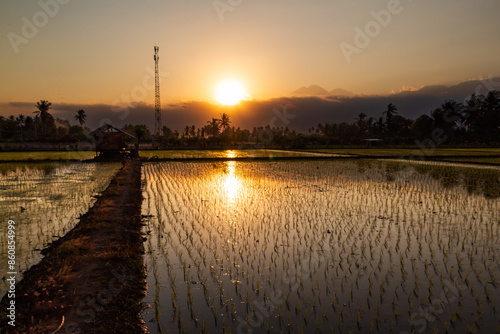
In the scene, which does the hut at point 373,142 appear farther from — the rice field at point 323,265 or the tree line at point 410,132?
the rice field at point 323,265

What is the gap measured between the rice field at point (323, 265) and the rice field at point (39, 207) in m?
1.88

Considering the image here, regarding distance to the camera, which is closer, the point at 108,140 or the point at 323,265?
the point at 323,265

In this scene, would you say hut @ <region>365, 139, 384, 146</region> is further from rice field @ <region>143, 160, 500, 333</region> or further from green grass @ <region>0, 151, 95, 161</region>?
rice field @ <region>143, 160, 500, 333</region>

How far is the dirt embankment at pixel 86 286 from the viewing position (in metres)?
3.38

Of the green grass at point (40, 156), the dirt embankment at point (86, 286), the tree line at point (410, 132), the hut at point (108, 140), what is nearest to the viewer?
the dirt embankment at point (86, 286)

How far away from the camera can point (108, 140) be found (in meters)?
27.6

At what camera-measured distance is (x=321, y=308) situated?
12.5ft

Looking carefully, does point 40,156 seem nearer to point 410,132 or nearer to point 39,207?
point 39,207

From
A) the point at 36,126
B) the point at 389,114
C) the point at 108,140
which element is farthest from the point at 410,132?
the point at 36,126

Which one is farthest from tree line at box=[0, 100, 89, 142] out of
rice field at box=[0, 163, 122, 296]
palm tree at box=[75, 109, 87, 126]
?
rice field at box=[0, 163, 122, 296]

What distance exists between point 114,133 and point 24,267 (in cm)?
2495

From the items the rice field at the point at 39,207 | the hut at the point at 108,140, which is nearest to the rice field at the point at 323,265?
the rice field at the point at 39,207

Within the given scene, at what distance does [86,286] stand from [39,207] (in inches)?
242

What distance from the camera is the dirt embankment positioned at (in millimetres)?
3385
